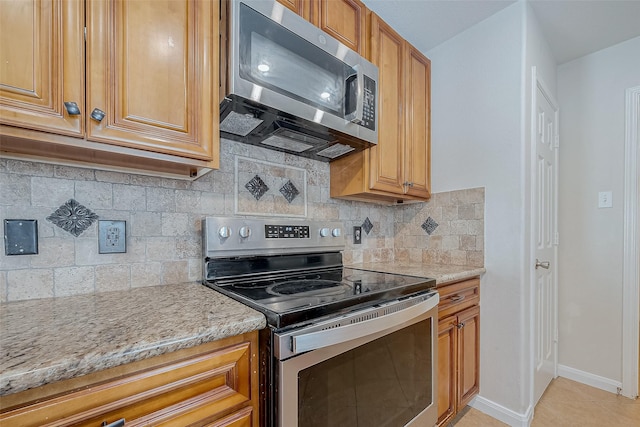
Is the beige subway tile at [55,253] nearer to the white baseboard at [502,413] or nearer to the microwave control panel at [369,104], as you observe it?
the microwave control panel at [369,104]

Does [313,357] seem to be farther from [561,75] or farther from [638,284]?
[561,75]

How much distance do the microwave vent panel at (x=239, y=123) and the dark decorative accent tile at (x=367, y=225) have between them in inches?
42.9

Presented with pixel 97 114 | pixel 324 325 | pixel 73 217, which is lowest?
pixel 324 325

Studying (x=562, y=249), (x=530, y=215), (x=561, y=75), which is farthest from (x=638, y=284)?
(x=561, y=75)

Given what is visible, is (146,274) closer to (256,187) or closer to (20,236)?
(20,236)

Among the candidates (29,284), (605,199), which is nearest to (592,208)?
(605,199)

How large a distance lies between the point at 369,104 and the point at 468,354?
5.06ft

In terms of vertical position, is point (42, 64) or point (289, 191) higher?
point (42, 64)

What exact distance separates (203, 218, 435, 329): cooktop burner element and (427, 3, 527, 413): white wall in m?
0.66

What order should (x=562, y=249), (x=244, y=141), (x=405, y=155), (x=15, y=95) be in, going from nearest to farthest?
(x=15, y=95)
(x=244, y=141)
(x=405, y=155)
(x=562, y=249)

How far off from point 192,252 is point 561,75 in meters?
2.98

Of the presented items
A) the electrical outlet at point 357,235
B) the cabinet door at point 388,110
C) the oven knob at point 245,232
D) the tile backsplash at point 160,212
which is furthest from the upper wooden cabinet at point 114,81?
the electrical outlet at point 357,235

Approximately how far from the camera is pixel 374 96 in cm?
156

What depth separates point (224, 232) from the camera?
1.26 metres
